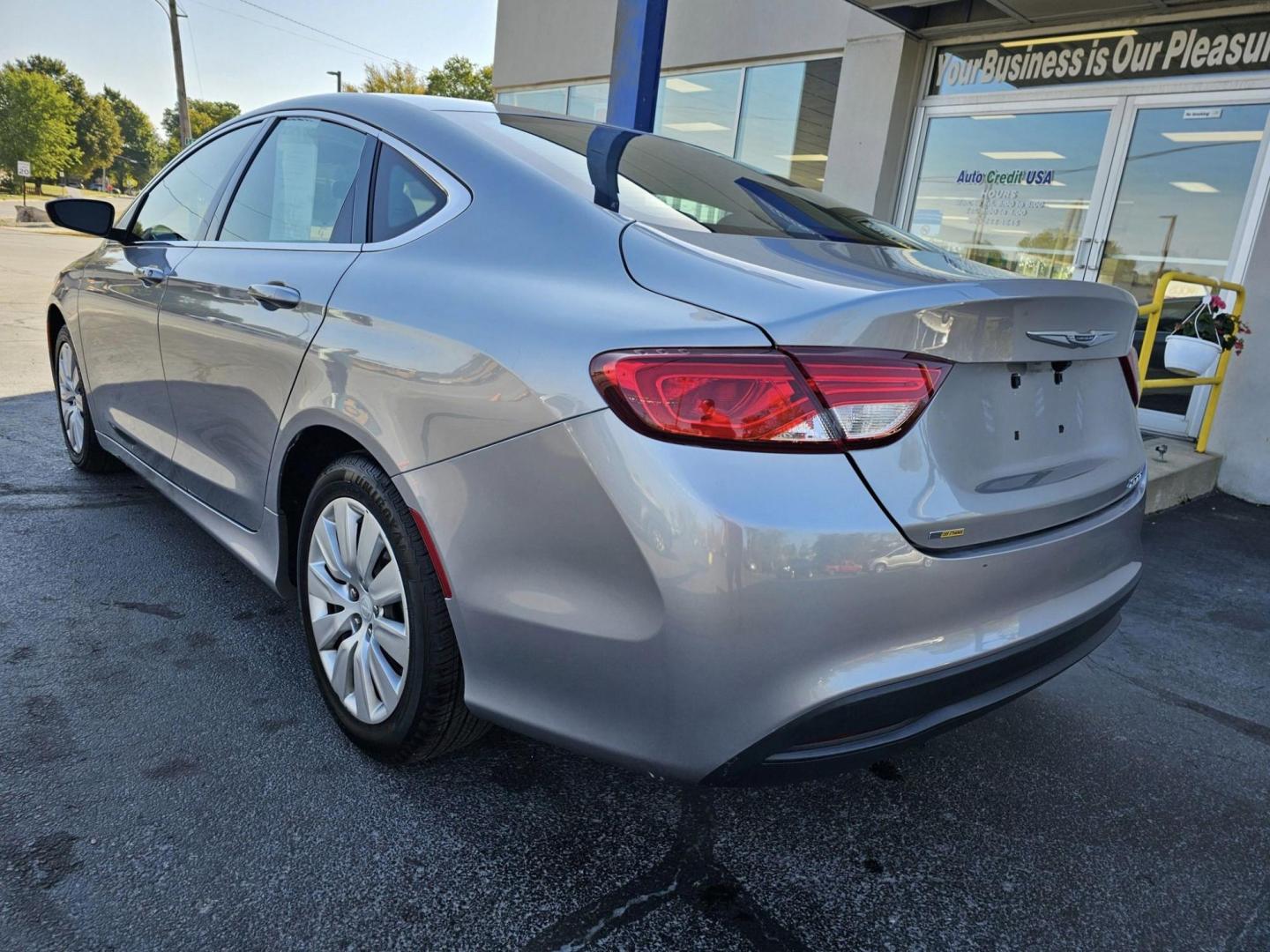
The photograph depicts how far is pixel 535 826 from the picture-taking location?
194 cm

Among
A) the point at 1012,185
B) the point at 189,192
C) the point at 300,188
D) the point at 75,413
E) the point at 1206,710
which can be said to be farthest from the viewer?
the point at 1012,185

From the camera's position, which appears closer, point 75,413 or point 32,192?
point 75,413

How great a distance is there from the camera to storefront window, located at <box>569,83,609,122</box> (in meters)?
10.8

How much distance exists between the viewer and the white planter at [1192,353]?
5328 mm

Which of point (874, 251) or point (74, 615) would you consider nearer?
point (874, 251)

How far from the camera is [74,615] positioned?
109 inches

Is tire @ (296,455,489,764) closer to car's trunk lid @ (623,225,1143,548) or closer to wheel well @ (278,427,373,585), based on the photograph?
wheel well @ (278,427,373,585)

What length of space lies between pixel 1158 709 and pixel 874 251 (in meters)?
1.92

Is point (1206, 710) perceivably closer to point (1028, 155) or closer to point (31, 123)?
point (1028, 155)

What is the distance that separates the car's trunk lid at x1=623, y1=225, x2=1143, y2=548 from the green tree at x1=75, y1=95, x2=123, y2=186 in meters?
104

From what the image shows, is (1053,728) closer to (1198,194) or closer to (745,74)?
(1198,194)

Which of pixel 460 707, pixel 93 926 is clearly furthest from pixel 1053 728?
pixel 93 926

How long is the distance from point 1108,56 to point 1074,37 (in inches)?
12.4

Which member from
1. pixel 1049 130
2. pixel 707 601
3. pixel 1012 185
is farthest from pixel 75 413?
pixel 1049 130
